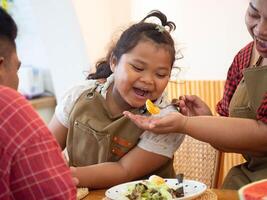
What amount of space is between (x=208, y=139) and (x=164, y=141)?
0.44ft

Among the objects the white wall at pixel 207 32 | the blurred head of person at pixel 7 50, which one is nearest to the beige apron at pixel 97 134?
the blurred head of person at pixel 7 50

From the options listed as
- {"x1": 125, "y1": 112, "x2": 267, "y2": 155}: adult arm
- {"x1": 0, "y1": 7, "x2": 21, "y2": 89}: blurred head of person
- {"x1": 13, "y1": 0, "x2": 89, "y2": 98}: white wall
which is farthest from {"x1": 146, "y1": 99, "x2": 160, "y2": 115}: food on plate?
{"x1": 13, "y1": 0, "x2": 89, "y2": 98}: white wall

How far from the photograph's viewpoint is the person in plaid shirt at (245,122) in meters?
1.21

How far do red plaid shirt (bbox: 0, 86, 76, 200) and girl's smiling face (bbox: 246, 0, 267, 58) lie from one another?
2.36 ft

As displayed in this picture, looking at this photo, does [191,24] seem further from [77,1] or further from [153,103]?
[153,103]

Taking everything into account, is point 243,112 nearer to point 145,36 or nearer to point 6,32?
point 145,36

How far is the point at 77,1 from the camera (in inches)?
99.2

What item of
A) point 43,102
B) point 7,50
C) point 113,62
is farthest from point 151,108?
point 43,102

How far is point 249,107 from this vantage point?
1336 mm

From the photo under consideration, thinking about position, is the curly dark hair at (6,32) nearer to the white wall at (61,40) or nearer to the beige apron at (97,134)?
the beige apron at (97,134)

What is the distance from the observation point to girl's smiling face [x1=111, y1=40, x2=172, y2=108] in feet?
4.35

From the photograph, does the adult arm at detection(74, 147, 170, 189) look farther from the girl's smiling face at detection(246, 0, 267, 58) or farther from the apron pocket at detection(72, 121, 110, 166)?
the girl's smiling face at detection(246, 0, 267, 58)

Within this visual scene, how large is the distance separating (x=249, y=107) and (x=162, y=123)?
11.8 inches

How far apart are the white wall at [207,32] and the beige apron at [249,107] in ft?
3.86
